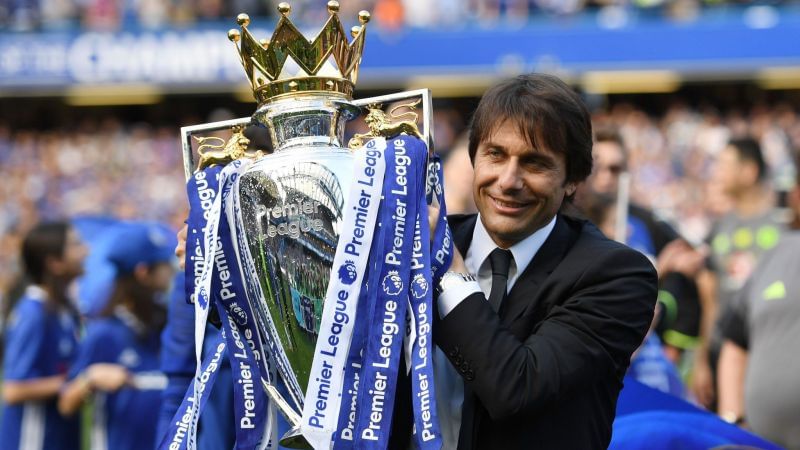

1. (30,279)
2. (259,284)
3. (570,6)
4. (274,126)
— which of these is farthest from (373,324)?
(570,6)

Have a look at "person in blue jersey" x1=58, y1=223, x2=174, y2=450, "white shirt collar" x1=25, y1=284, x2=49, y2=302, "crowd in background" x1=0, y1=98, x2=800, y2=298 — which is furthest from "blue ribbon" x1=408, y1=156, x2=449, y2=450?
"crowd in background" x1=0, y1=98, x2=800, y2=298

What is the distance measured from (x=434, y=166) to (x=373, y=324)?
1.08ft

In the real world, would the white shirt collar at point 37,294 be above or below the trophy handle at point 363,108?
below

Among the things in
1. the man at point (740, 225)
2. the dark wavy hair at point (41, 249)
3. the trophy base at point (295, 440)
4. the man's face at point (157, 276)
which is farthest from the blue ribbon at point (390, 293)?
the man at point (740, 225)

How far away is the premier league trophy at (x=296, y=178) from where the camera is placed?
2.17 m

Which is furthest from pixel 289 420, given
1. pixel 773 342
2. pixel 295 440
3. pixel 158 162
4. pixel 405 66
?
pixel 405 66

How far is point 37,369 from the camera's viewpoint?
5.25m

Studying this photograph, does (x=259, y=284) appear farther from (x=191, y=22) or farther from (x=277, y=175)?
(x=191, y=22)

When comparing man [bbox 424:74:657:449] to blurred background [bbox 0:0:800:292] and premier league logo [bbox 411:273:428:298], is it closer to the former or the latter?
premier league logo [bbox 411:273:428:298]

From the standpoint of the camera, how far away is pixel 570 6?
1747cm

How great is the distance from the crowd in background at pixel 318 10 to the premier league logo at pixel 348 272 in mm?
15233

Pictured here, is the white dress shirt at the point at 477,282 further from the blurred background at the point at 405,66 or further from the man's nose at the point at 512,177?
the blurred background at the point at 405,66

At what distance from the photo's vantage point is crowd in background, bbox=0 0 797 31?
56.6ft

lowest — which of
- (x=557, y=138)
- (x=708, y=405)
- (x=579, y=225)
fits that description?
(x=708, y=405)
